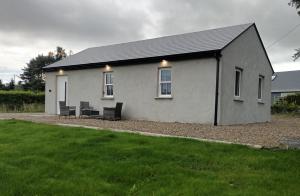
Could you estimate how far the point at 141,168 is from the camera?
646 cm

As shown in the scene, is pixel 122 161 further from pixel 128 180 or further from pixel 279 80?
pixel 279 80

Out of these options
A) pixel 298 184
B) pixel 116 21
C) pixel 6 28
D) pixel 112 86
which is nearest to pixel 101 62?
pixel 112 86

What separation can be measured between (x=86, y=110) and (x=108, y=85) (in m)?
2.00

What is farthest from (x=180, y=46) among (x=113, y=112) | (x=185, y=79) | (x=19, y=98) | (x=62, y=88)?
(x=19, y=98)

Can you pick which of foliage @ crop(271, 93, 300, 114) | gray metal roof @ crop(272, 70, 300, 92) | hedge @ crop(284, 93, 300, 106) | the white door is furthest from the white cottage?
gray metal roof @ crop(272, 70, 300, 92)

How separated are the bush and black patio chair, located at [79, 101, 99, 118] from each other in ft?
32.6

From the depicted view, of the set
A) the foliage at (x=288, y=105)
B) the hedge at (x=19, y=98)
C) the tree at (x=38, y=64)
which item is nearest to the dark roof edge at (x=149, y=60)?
the hedge at (x=19, y=98)

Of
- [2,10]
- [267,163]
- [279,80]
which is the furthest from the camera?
[279,80]

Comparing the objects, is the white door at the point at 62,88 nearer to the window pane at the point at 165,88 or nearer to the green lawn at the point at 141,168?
the window pane at the point at 165,88

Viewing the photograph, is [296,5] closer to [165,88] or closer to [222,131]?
[222,131]

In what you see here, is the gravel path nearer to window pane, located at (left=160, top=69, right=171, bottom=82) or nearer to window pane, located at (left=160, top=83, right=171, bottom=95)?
window pane, located at (left=160, top=83, right=171, bottom=95)

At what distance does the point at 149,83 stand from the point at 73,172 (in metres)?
11.4

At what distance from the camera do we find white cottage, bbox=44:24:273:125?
15617 mm

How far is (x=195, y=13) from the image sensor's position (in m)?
20.9
